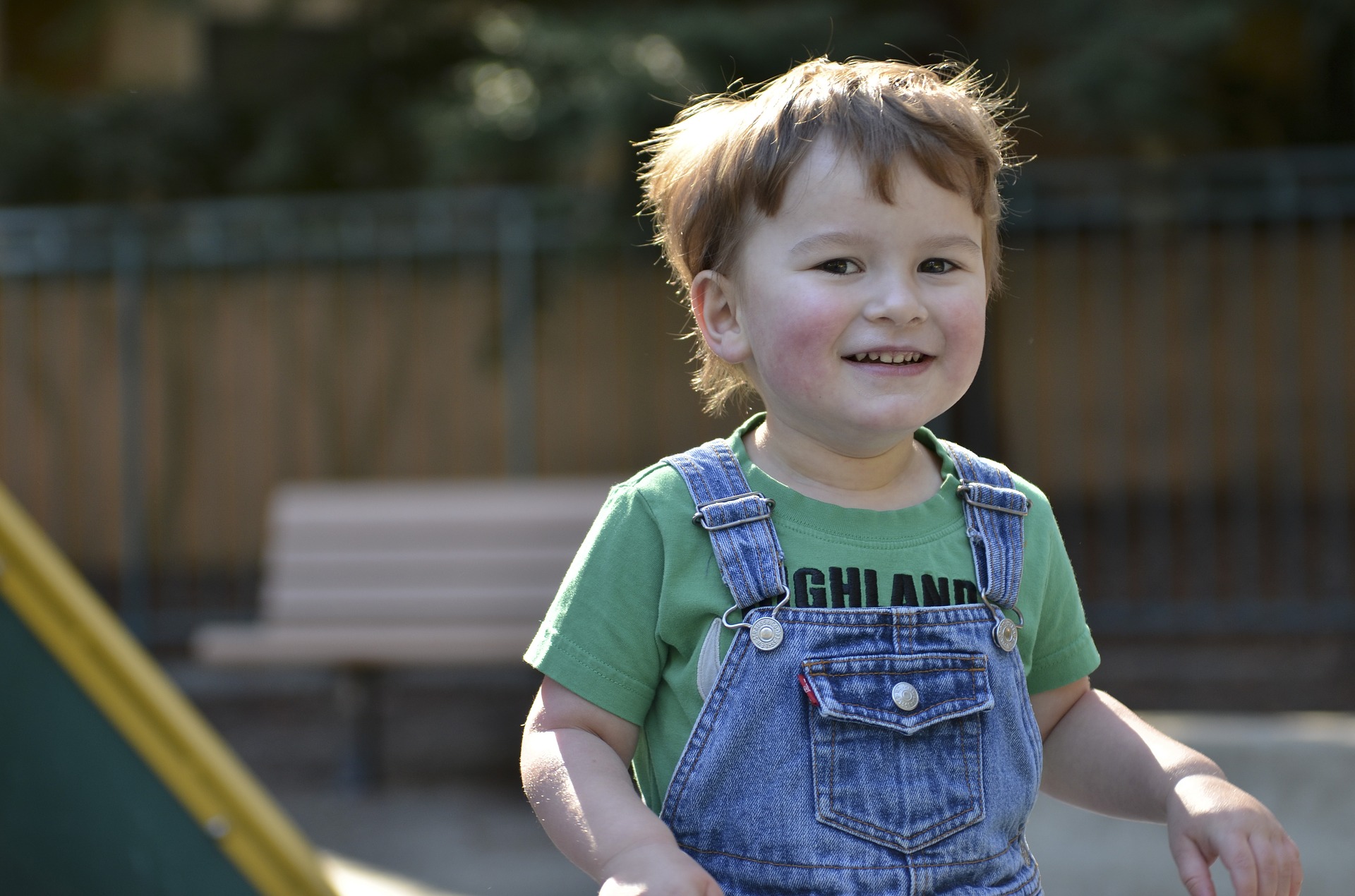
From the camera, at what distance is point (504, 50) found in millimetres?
6652

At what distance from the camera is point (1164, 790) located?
1456 mm

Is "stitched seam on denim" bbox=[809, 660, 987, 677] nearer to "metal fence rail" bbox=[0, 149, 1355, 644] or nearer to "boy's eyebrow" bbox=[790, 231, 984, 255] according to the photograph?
"boy's eyebrow" bbox=[790, 231, 984, 255]

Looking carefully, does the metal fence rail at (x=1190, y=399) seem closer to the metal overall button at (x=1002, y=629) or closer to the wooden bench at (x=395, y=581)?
the wooden bench at (x=395, y=581)

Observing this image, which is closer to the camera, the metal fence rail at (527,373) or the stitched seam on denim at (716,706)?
the stitched seam on denim at (716,706)

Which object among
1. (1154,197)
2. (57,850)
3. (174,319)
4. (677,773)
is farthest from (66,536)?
(677,773)

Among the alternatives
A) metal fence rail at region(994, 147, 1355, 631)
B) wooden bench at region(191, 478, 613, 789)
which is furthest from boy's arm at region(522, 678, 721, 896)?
metal fence rail at region(994, 147, 1355, 631)

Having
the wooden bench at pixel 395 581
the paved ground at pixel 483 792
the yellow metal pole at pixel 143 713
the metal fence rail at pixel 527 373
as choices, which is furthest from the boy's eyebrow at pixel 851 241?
the metal fence rail at pixel 527 373

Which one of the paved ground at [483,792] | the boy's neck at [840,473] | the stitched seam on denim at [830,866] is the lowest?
the paved ground at [483,792]

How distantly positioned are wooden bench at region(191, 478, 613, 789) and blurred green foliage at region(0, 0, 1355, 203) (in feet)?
5.47

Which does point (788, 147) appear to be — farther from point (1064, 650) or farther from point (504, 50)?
point (504, 50)

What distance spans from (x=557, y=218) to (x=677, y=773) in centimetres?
572

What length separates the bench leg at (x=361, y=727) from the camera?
4.82m

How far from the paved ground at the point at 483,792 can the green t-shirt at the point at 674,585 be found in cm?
197

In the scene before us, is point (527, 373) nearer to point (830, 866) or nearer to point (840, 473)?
point (840, 473)
